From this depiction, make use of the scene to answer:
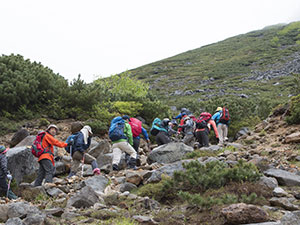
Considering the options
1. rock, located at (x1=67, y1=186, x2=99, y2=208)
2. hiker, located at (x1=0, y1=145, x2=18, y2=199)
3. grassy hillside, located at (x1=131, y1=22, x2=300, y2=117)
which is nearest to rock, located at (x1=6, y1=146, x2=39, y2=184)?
hiker, located at (x1=0, y1=145, x2=18, y2=199)

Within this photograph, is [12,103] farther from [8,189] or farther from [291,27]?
[291,27]

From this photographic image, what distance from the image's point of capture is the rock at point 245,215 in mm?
3875

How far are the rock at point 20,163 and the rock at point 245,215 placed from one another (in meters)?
6.48

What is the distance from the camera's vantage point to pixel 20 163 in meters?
8.66

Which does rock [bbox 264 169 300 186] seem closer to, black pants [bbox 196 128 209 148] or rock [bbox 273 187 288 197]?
rock [bbox 273 187 288 197]

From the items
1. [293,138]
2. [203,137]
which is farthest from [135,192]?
[293,138]

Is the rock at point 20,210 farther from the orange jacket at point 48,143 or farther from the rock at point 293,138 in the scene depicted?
the rock at point 293,138

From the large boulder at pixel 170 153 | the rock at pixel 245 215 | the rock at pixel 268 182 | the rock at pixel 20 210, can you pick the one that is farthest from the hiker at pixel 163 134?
the rock at pixel 245 215

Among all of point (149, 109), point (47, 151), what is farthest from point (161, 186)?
point (149, 109)

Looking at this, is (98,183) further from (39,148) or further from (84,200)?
(39,148)

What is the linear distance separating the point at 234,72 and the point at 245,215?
201 ft

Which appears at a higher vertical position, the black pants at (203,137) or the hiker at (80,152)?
the hiker at (80,152)

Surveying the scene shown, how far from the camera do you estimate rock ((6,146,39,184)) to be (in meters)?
8.49

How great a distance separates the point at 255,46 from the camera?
82.4m
